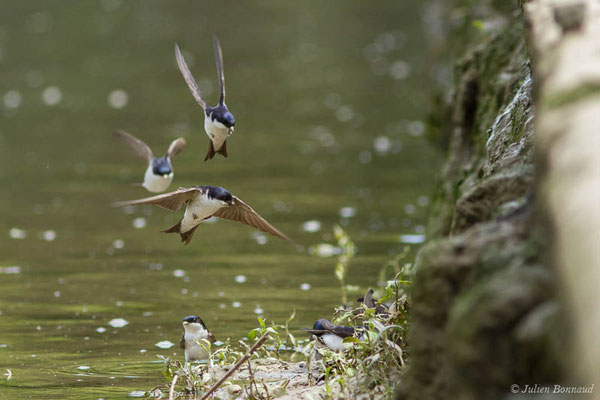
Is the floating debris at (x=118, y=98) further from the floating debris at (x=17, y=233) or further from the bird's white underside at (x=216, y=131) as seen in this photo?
the bird's white underside at (x=216, y=131)

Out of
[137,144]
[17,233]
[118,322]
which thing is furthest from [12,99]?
[137,144]

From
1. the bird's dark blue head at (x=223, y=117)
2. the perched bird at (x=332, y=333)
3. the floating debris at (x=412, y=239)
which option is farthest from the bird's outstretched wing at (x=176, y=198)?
the floating debris at (x=412, y=239)

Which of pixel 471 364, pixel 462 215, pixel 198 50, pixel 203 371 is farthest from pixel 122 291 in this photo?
pixel 198 50

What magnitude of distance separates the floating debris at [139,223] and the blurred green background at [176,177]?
0.04 meters

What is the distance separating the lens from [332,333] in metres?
5.84

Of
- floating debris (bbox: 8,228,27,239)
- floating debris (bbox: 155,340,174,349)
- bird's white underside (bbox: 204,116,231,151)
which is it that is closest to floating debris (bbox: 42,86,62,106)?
floating debris (bbox: 8,228,27,239)

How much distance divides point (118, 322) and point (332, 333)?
2.26m

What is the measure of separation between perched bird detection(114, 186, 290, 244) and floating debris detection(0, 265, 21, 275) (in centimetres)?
388

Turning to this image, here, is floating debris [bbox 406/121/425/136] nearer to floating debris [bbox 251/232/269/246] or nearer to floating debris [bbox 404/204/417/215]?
floating debris [bbox 404/204/417/215]

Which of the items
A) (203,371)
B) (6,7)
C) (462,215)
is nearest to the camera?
(462,215)

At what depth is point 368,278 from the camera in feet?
28.8

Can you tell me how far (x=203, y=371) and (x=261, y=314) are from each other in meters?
1.85

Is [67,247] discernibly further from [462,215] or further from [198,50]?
[198,50]

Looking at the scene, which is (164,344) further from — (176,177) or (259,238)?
(176,177)
